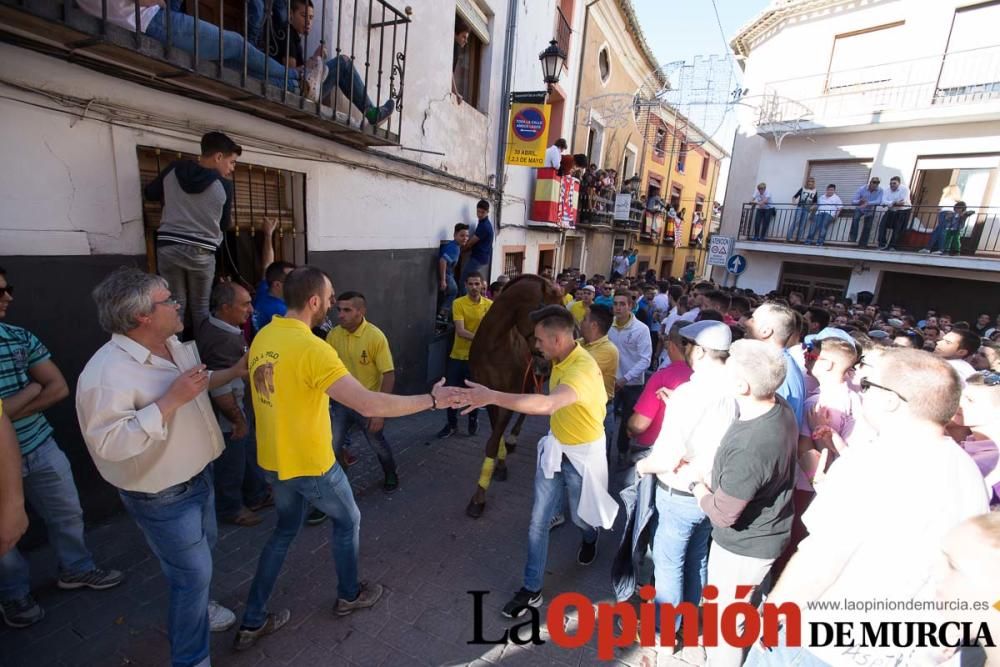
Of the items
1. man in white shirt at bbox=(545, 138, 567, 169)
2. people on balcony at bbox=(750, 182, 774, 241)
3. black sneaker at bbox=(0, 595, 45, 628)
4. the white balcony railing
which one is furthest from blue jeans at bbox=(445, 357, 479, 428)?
the white balcony railing

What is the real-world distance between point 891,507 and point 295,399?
2555mm

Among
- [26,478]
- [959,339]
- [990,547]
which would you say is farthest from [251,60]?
[959,339]

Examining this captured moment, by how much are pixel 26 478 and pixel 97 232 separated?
5.38 ft

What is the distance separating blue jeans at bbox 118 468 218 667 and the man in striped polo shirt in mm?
1094

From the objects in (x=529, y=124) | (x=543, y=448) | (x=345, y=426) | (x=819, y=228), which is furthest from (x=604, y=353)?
(x=819, y=228)

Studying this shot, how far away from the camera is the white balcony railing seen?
1201 cm

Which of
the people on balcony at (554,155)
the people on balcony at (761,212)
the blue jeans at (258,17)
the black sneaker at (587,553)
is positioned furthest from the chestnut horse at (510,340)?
the people on balcony at (761,212)

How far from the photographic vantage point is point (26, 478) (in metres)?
2.68

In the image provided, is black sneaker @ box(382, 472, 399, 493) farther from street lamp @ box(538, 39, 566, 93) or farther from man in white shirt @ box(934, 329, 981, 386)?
street lamp @ box(538, 39, 566, 93)

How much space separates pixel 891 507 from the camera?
1599 mm

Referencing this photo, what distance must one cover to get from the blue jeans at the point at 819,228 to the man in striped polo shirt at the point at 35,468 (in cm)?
1714

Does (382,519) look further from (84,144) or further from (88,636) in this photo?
(84,144)

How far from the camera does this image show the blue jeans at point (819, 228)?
45.5 ft

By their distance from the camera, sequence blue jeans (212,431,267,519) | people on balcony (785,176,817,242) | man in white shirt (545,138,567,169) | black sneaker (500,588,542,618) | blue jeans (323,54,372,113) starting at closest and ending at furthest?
black sneaker (500,588,542,618) → blue jeans (212,431,267,519) → blue jeans (323,54,372,113) → man in white shirt (545,138,567,169) → people on balcony (785,176,817,242)
